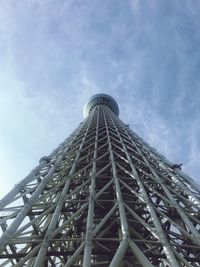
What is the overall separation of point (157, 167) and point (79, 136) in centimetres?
874

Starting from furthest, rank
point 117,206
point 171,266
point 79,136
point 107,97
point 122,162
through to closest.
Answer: point 107,97
point 79,136
point 122,162
point 117,206
point 171,266

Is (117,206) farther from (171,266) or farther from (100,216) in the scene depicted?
(171,266)

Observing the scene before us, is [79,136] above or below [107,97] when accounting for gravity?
below

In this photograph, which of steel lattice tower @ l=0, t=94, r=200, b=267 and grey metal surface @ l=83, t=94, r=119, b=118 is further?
grey metal surface @ l=83, t=94, r=119, b=118

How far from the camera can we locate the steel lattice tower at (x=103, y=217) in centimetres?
978

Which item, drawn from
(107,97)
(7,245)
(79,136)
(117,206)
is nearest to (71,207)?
(117,206)

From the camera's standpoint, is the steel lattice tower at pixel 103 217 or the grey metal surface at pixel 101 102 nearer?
the steel lattice tower at pixel 103 217

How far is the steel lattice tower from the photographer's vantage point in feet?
32.1

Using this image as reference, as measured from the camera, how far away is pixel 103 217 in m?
14.9

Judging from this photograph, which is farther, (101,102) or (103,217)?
(101,102)

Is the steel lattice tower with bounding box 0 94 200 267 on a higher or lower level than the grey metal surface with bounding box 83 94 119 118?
lower

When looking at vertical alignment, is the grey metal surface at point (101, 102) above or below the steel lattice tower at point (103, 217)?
above

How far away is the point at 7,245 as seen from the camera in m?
10.7

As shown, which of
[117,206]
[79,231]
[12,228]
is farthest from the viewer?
[79,231]
